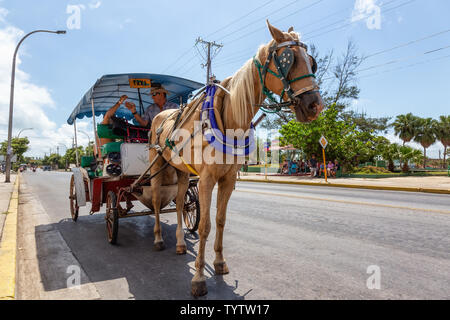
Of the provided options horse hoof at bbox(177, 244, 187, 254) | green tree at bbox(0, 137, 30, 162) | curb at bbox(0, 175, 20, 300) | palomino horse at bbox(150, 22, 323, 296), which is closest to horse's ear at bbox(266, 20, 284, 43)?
palomino horse at bbox(150, 22, 323, 296)

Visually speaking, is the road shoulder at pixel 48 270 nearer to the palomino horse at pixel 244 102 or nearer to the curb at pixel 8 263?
the curb at pixel 8 263

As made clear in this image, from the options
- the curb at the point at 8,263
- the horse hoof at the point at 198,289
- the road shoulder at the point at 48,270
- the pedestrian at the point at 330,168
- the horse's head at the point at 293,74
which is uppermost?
the horse's head at the point at 293,74

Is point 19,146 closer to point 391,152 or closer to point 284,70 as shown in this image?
point 391,152

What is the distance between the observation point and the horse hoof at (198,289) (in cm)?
245

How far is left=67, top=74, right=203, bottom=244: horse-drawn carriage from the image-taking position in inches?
167

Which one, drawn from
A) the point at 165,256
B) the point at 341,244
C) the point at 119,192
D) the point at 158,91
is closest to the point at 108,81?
the point at 158,91

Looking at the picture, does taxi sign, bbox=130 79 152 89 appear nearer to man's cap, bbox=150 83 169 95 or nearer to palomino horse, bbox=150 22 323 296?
man's cap, bbox=150 83 169 95

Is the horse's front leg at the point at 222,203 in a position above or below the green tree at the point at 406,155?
below

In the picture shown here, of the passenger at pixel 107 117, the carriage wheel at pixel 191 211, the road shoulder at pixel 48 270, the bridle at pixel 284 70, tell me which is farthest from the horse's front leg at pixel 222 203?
the passenger at pixel 107 117

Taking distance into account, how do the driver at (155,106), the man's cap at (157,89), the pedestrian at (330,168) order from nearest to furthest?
the man's cap at (157,89) < the driver at (155,106) < the pedestrian at (330,168)

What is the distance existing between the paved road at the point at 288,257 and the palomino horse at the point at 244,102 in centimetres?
42

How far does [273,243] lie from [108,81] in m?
3.95

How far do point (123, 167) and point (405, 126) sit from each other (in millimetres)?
50062
